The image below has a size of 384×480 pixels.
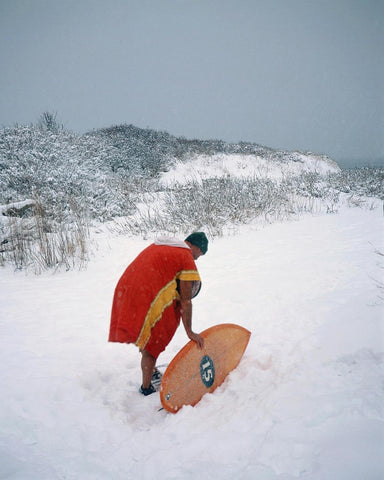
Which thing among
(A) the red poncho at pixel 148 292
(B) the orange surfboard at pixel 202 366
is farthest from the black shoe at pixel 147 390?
(A) the red poncho at pixel 148 292

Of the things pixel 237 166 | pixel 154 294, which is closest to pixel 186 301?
pixel 154 294

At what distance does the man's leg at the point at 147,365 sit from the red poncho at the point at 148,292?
18 cm

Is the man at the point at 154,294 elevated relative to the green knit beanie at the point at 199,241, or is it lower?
lower

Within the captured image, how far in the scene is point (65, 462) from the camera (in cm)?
173

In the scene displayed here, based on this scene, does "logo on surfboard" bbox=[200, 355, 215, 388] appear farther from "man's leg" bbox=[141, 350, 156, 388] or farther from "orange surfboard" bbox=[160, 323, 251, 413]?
"man's leg" bbox=[141, 350, 156, 388]

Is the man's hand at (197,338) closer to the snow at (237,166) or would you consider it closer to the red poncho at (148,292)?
the red poncho at (148,292)

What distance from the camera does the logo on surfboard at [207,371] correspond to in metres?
2.36

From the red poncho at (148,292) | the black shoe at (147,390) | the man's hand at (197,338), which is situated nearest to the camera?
the red poncho at (148,292)

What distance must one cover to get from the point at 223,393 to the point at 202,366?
0.90 feet

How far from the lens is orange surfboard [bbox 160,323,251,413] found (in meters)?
2.17

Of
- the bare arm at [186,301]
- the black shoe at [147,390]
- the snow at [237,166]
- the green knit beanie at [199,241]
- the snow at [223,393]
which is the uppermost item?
the snow at [237,166]

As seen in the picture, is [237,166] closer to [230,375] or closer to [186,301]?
[230,375]

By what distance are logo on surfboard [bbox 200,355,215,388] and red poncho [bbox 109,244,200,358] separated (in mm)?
532

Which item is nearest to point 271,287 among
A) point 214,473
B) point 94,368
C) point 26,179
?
point 94,368
